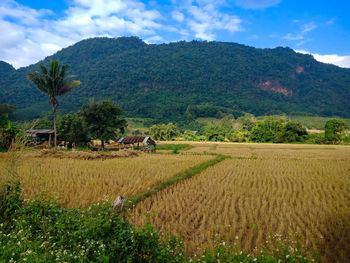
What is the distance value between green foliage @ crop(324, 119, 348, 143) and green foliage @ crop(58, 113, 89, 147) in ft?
153

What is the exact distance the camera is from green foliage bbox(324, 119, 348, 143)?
43.2m

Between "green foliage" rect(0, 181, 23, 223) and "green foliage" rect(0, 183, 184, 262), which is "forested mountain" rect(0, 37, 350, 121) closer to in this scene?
"green foliage" rect(0, 181, 23, 223)

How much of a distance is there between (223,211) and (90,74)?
7117 inches

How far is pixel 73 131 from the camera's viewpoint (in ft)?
88.0

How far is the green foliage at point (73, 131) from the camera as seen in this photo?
26.9 meters

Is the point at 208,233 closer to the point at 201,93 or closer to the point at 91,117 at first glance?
the point at 91,117

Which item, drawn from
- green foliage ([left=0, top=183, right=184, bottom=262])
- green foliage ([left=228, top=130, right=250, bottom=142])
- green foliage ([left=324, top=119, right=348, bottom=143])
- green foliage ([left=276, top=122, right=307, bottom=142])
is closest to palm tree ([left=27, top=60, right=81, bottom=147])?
green foliage ([left=0, top=183, right=184, bottom=262])

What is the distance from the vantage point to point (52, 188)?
6.85 meters

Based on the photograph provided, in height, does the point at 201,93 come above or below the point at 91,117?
above

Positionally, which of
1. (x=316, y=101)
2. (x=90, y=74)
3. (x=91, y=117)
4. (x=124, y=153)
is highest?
Answer: (x=90, y=74)

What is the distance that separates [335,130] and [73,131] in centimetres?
4899

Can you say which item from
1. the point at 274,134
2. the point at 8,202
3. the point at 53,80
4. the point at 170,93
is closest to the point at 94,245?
the point at 8,202

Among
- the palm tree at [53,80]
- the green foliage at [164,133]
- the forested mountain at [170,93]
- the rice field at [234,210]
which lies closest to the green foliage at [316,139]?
the green foliage at [164,133]

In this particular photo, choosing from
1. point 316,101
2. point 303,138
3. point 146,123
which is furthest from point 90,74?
point 316,101
